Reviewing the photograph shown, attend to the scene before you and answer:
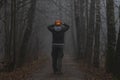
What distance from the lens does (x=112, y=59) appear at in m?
14.3

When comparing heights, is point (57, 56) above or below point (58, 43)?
below

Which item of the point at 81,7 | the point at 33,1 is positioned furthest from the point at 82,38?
the point at 33,1

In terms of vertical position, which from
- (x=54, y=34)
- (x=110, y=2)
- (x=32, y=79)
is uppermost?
(x=110, y=2)

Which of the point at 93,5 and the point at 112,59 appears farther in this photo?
the point at 93,5

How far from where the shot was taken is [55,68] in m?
15.6

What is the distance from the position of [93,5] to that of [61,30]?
281 inches

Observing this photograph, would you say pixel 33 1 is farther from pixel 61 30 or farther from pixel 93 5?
pixel 61 30

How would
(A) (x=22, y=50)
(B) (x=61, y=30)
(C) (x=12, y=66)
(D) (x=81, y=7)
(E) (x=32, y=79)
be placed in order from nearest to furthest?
(E) (x=32, y=79) → (B) (x=61, y=30) → (C) (x=12, y=66) → (A) (x=22, y=50) → (D) (x=81, y=7)

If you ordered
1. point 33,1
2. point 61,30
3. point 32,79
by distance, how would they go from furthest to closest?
point 33,1 < point 61,30 < point 32,79

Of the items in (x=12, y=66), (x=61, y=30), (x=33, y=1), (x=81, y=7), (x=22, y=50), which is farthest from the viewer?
(x=81, y=7)

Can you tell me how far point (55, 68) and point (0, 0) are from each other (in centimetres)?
403

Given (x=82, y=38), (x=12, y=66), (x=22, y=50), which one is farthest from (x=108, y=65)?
(x=82, y=38)

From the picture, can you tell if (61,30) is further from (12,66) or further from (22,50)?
(22,50)

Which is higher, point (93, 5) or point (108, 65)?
point (93, 5)
